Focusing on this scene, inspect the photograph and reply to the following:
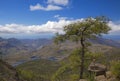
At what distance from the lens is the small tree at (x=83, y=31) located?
126 feet

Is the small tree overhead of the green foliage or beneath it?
overhead

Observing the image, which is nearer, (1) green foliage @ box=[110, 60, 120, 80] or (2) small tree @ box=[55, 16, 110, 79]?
(1) green foliage @ box=[110, 60, 120, 80]

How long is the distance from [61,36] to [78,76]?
8.09 metres

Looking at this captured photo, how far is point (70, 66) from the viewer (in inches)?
1604

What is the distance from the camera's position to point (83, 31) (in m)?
38.6

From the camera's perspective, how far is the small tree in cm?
3834

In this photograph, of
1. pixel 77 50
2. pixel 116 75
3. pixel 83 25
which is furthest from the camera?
pixel 77 50

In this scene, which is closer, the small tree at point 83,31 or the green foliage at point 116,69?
the green foliage at point 116,69

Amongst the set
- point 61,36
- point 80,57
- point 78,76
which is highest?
point 61,36

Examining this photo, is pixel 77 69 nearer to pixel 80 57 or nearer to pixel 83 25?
pixel 80 57

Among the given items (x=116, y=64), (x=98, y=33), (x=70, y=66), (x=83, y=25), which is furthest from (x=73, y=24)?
(x=116, y=64)

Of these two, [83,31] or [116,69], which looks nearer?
[116,69]

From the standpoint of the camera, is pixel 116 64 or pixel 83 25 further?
pixel 83 25

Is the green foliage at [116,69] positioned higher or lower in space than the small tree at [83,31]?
lower
